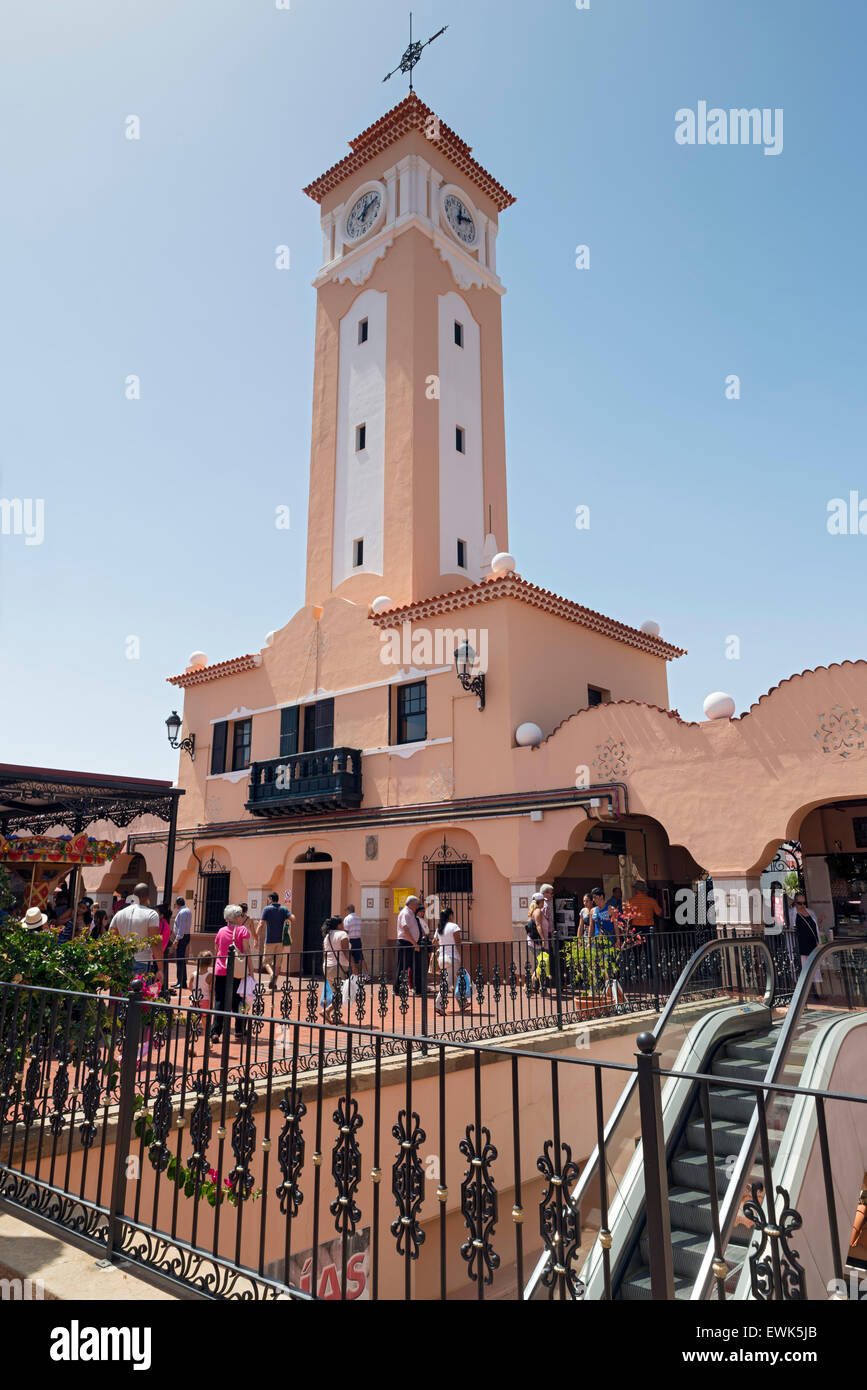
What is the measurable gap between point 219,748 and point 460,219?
706 inches

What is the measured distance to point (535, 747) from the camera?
17.0 metres

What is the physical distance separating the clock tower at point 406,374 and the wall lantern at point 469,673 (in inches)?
156

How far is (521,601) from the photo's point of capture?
17.8m

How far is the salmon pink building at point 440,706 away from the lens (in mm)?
15000

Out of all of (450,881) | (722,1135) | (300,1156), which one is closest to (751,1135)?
(722,1135)

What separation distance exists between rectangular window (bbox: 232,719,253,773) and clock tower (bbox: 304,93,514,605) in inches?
165

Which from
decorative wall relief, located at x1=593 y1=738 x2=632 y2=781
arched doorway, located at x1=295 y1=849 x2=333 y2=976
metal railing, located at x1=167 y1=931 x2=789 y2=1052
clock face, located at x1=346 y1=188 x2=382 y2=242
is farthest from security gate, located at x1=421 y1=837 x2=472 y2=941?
clock face, located at x1=346 y1=188 x2=382 y2=242

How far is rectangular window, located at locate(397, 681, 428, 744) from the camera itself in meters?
19.2

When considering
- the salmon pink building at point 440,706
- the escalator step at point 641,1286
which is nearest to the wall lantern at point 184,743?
the salmon pink building at point 440,706

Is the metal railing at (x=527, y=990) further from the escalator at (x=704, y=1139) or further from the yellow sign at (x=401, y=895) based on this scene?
the yellow sign at (x=401, y=895)

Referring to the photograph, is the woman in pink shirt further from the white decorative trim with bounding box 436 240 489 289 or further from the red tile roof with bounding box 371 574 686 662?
the white decorative trim with bounding box 436 240 489 289
